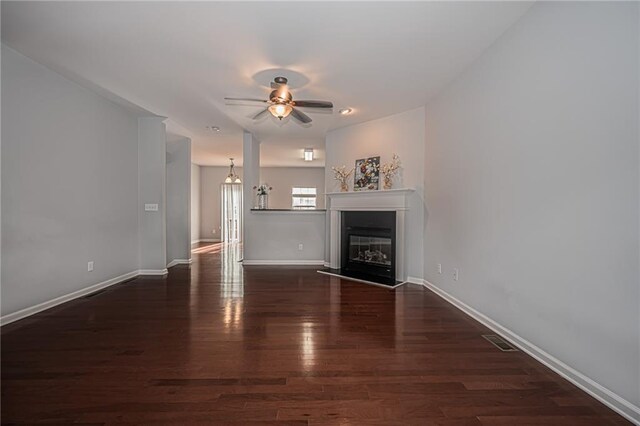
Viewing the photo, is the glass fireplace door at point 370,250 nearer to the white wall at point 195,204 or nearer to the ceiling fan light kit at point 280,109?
the ceiling fan light kit at point 280,109

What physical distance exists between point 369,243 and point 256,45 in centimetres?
351

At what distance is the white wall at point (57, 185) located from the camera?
2773 millimetres

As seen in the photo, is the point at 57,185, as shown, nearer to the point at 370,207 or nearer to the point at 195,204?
the point at 370,207

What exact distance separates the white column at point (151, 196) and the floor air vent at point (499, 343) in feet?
15.7

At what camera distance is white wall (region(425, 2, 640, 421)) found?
5.07 feet

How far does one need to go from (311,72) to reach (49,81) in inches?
115

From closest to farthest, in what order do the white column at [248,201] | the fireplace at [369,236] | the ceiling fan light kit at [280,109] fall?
the ceiling fan light kit at [280,109], the fireplace at [369,236], the white column at [248,201]

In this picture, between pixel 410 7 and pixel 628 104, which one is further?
pixel 410 7

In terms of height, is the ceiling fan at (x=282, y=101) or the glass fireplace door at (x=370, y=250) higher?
the ceiling fan at (x=282, y=101)

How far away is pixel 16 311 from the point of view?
2.80 metres

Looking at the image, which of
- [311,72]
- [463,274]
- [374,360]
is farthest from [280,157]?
[374,360]

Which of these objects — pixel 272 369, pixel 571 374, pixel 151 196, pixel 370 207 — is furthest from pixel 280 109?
pixel 571 374

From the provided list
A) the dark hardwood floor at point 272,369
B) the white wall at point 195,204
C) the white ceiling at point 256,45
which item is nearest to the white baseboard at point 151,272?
the dark hardwood floor at point 272,369

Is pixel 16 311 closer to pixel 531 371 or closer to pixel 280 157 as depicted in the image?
pixel 531 371
